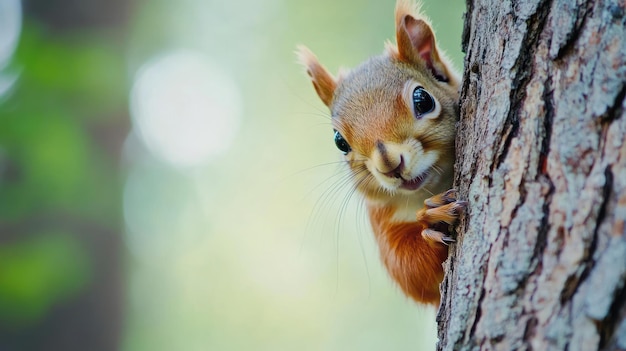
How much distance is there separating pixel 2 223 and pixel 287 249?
327 centimetres

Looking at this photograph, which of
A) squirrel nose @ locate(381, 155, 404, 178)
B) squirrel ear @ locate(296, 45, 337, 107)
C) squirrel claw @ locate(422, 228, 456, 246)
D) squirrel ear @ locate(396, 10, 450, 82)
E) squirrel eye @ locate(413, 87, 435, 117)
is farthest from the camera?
squirrel ear @ locate(296, 45, 337, 107)

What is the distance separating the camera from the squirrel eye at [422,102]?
1.95 meters

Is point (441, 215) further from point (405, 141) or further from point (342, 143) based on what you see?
point (342, 143)

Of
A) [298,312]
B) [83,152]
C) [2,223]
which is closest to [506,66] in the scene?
[83,152]

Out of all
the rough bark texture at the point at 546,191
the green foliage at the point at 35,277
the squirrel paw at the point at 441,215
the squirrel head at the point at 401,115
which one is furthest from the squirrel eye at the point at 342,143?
the green foliage at the point at 35,277

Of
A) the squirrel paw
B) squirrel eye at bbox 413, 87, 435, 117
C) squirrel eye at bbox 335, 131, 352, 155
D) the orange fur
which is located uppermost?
squirrel eye at bbox 413, 87, 435, 117

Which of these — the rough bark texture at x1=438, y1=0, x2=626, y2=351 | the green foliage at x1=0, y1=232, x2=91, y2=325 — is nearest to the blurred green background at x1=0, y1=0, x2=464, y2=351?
the green foliage at x1=0, y1=232, x2=91, y2=325

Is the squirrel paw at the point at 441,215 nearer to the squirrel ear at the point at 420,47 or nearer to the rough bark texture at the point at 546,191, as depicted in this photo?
the rough bark texture at the point at 546,191

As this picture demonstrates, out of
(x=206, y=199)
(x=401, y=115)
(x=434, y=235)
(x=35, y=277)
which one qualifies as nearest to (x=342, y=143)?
(x=401, y=115)

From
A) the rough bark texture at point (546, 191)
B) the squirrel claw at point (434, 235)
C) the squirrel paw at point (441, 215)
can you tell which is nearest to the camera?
the rough bark texture at point (546, 191)

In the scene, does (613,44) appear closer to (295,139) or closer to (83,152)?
(83,152)

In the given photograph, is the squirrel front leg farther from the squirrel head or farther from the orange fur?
the squirrel head

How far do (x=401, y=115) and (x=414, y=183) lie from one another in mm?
220

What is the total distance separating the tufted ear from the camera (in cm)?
221
